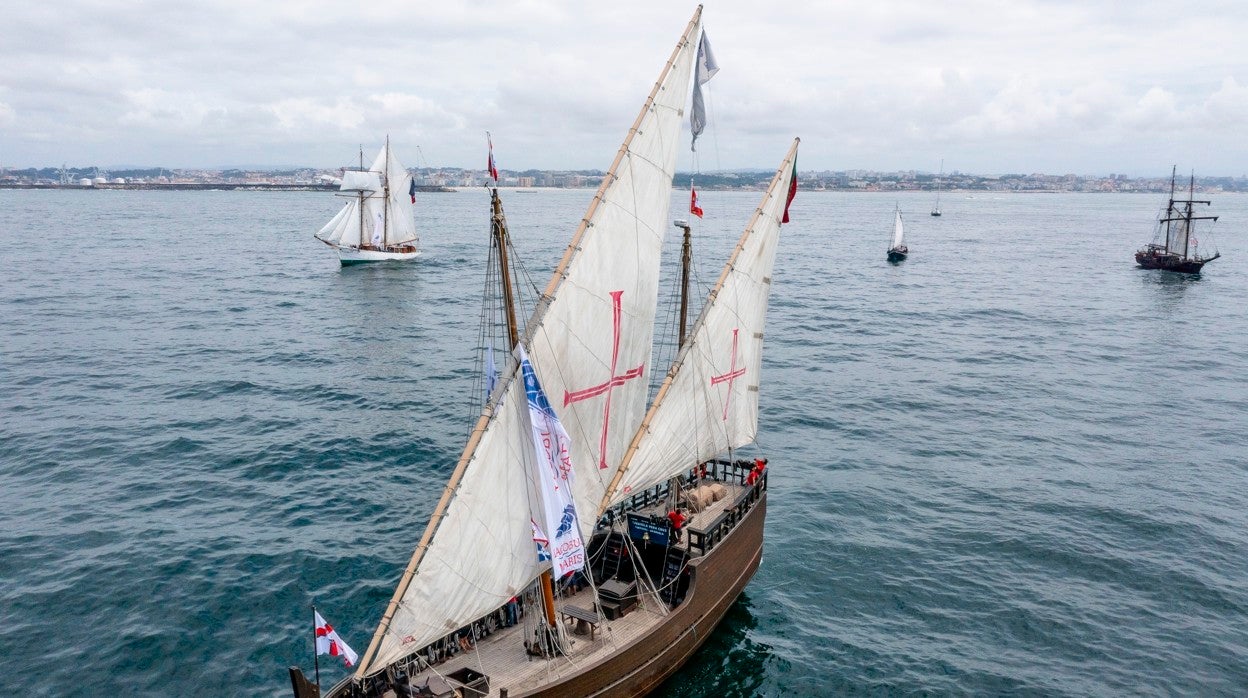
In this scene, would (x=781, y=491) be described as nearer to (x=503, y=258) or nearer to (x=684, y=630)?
(x=684, y=630)

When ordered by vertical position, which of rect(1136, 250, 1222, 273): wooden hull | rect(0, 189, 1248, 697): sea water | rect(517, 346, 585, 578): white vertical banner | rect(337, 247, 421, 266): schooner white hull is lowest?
rect(0, 189, 1248, 697): sea water

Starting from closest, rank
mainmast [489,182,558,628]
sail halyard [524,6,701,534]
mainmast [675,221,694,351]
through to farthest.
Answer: mainmast [489,182,558,628] → sail halyard [524,6,701,534] → mainmast [675,221,694,351]

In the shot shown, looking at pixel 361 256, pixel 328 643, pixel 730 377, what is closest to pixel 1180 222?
pixel 730 377

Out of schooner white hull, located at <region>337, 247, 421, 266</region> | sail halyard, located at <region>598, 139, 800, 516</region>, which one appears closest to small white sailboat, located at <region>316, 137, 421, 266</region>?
schooner white hull, located at <region>337, 247, 421, 266</region>

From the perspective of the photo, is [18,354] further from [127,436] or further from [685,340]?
[685,340]

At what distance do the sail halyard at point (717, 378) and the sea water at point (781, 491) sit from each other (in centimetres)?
664

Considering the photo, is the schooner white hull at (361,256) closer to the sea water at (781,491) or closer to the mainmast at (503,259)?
the sea water at (781,491)

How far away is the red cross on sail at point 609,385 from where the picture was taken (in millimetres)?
20039

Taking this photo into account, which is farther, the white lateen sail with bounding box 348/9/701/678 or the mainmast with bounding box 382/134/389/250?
the mainmast with bounding box 382/134/389/250

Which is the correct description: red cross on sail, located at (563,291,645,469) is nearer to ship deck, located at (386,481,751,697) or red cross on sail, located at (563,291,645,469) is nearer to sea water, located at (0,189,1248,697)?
ship deck, located at (386,481,751,697)

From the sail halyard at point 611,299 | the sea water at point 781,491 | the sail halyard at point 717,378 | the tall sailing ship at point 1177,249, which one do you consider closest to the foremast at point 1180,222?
the tall sailing ship at point 1177,249

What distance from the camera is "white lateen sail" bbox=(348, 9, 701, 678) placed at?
671 inches

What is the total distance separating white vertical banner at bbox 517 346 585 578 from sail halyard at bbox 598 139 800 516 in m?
3.08

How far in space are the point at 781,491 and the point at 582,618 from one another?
19.1m
